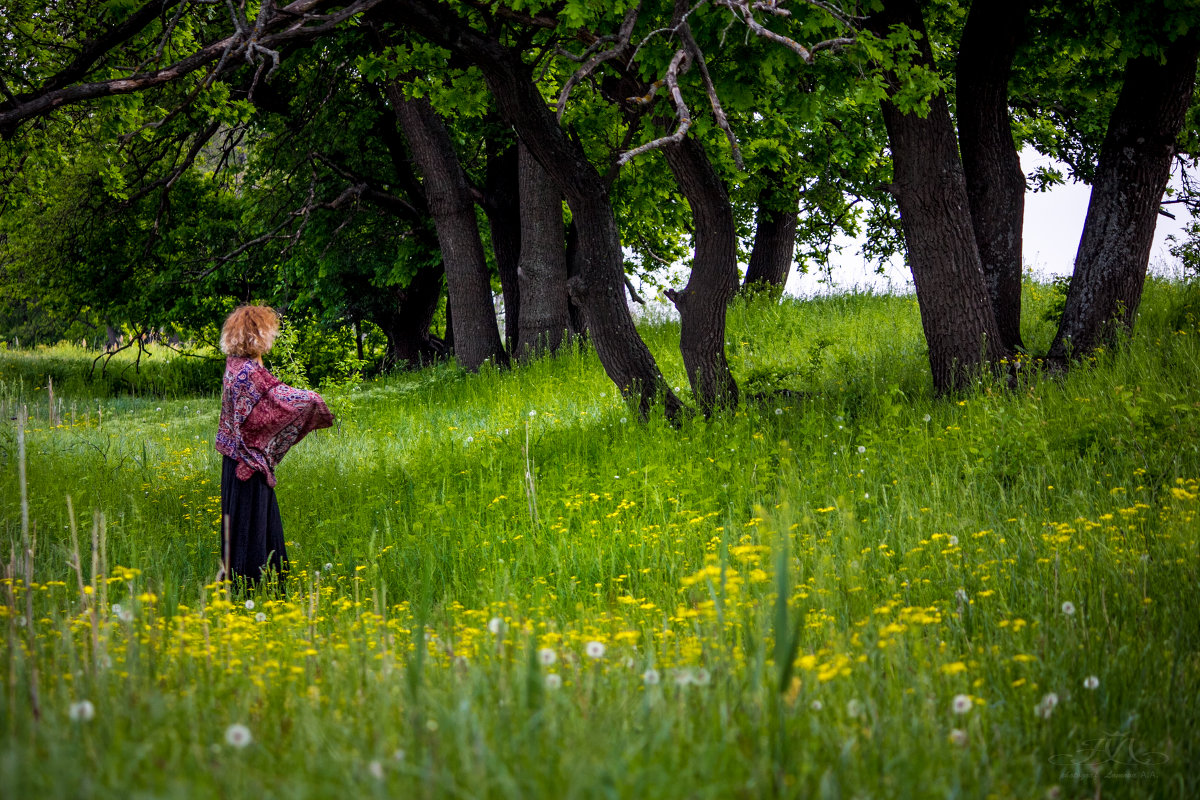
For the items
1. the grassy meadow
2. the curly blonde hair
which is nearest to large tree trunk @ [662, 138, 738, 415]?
the grassy meadow

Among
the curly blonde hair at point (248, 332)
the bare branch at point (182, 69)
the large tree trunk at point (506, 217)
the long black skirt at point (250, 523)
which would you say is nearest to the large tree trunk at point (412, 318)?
the large tree trunk at point (506, 217)

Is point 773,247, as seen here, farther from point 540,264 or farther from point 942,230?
point 942,230

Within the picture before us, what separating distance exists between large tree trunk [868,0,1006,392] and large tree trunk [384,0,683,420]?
2439 millimetres

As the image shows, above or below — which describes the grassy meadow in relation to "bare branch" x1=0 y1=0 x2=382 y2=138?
below

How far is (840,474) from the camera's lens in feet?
20.5

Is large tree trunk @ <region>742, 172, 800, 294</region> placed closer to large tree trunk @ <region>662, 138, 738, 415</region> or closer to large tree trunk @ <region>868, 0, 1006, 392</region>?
large tree trunk @ <region>662, 138, 738, 415</region>

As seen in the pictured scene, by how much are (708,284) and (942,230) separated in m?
2.07

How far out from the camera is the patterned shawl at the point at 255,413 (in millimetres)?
5805

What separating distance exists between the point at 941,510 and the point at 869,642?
2361mm

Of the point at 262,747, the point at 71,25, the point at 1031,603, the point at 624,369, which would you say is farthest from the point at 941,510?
the point at 71,25

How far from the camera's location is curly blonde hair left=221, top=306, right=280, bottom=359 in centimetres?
582

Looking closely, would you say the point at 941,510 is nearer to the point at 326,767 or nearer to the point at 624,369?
the point at 624,369

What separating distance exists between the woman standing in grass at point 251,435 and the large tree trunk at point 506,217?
8.84m

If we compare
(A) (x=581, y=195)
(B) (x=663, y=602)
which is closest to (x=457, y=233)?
(A) (x=581, y=195)
